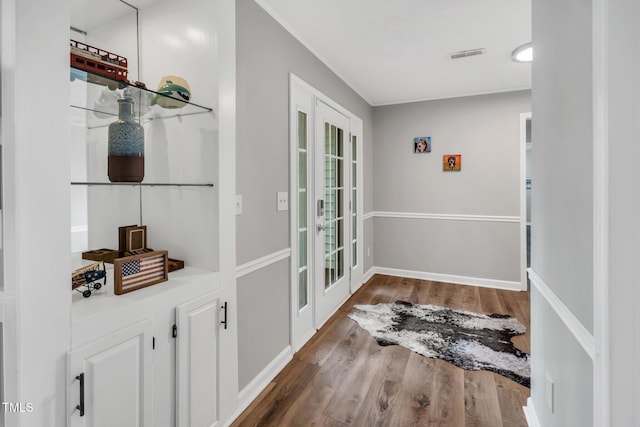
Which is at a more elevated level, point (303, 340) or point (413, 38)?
point (413, 38)

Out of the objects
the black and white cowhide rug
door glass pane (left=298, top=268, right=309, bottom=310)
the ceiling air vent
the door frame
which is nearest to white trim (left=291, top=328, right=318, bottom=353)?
the door frame

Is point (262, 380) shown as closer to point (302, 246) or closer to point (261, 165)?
point (302, 246)

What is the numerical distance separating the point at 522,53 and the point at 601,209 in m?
2.76

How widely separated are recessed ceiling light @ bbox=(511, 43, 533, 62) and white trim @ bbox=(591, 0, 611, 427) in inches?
95.4

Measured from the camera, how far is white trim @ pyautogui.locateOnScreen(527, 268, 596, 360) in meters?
0.95

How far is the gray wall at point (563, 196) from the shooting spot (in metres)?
0.98

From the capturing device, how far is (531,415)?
175 centimetres

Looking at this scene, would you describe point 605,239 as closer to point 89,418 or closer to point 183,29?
point 89,418

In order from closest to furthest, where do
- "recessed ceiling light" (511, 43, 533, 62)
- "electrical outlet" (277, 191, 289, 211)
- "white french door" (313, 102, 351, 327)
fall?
1. "electrical outlet" (277, 191, 289, 211)
2. "recessed ceiling light" (511, 43, 533, 62)
3. "white french door" (313, 102, 351, 327)

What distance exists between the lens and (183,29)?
1671 millimetres

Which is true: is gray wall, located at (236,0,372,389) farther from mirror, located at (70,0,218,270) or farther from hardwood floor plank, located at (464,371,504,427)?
hardwood floor plank, located at (464,371,504,427)

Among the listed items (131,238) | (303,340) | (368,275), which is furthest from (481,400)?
(368,275)

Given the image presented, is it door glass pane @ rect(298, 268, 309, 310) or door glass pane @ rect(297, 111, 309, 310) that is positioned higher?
door glass pane @ rect(297, 111, 309, 310)

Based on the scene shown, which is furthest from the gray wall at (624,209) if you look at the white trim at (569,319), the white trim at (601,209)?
the white trim at (569,319)
